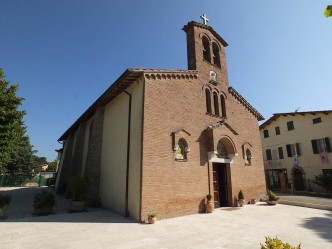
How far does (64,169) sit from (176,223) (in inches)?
573

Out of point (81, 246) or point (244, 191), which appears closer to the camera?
point (81, 246)

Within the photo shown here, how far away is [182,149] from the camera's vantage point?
10.9m

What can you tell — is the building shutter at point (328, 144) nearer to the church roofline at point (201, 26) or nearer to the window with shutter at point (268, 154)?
the window with shutter at point (268, 154)

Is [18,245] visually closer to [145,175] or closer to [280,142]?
[145,175]

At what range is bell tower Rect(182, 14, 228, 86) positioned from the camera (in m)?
13.5

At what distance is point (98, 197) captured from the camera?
41.9 ft

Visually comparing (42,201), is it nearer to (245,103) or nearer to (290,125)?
(245,103)

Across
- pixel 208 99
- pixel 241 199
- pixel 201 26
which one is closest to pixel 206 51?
pixel 201 26

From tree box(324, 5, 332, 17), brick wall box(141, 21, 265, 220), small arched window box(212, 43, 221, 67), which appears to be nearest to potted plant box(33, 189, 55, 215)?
brick wall box(141, 21, 265, 220)

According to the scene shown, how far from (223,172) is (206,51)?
8.14 m

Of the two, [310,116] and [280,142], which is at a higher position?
[310,116]

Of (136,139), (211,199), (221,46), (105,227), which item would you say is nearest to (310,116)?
(221,46)

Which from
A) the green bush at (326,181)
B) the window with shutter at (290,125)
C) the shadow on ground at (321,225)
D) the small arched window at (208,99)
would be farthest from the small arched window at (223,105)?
the window with shutter at (290,125)

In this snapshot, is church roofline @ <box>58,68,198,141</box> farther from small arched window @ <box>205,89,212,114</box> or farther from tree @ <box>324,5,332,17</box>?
tree @ <box>324,5,332,17</box>
